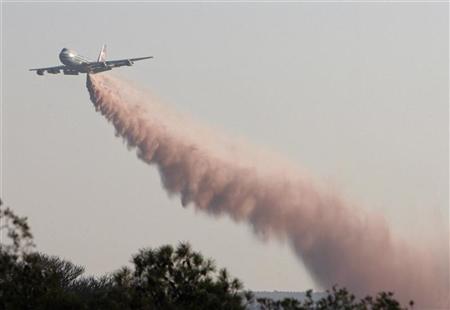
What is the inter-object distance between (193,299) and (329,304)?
451 inches

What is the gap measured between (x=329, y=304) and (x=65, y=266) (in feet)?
253

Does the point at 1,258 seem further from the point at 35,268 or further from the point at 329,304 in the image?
the point at 329,304

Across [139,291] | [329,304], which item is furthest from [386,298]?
[139,291]

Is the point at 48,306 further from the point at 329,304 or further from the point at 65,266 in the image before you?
the point at 65,266

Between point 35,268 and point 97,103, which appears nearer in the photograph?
point 35,268

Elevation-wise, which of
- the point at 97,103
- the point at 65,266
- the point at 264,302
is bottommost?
the point at 264,302

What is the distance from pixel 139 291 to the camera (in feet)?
357

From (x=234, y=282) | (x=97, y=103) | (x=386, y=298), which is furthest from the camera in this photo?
(x=97, y=103)

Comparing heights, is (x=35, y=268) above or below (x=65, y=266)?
below

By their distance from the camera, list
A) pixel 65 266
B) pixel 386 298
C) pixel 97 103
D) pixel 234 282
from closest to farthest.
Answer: pixel 386 298 < pixel 234 282 < pixel 65 266 < pixel 97 103

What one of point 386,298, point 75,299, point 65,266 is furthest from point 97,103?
point 386,298

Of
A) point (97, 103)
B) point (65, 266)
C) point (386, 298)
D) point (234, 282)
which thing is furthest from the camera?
point (97, 103)

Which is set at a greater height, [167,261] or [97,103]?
[97,103]

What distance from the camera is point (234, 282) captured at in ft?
354
